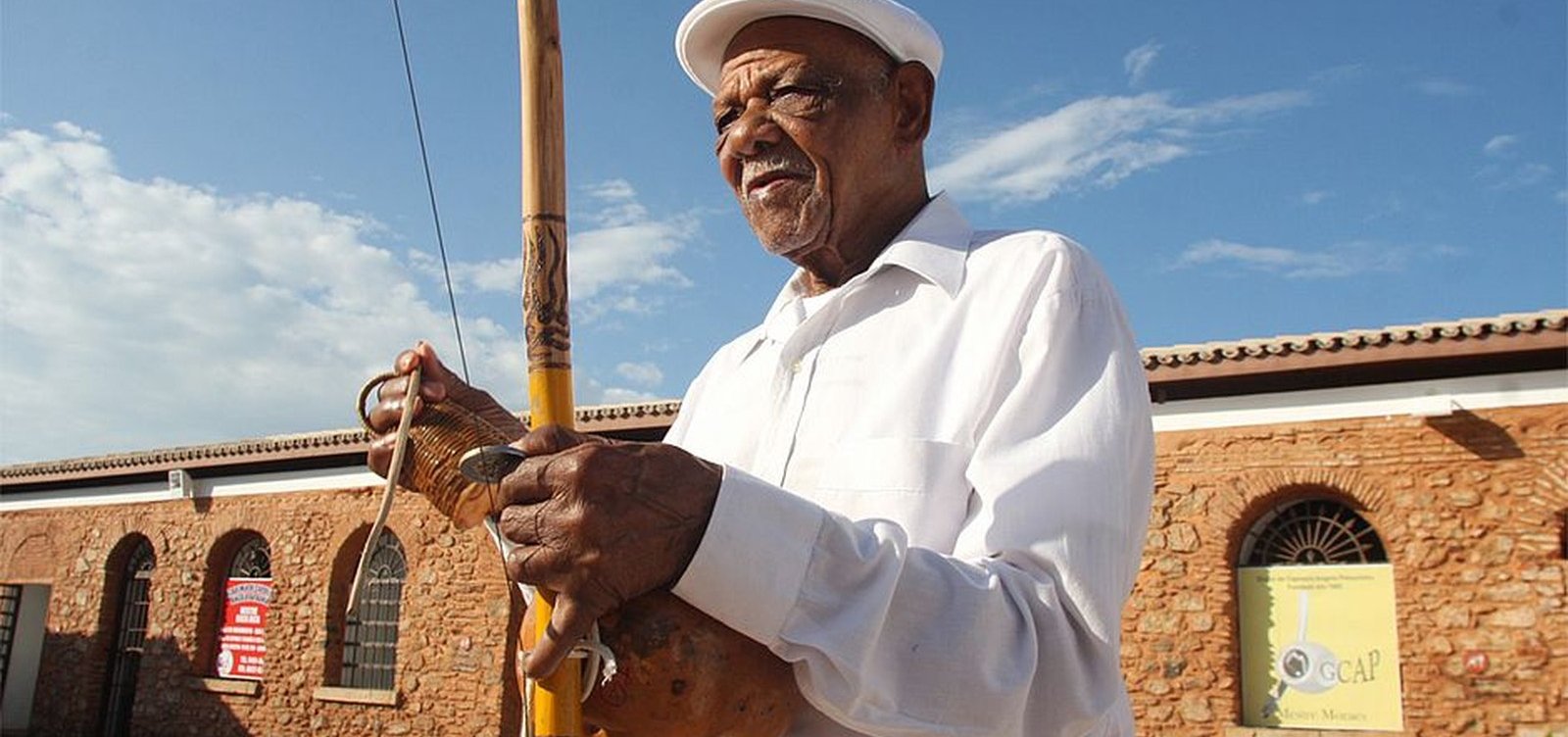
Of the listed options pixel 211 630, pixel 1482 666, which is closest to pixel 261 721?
pixel 211 630

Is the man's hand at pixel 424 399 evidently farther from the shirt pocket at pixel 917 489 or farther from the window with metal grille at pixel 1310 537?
the window with metal grille at pixel 1310 537

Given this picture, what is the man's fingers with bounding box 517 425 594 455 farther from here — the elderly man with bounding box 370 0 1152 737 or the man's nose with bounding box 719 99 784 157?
the man's nose with bounding box 719 99 784 157

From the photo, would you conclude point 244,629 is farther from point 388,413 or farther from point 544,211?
point 544,211

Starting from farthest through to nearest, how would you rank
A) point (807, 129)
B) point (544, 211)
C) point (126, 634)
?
point (126, 634)
point (807, 129)
point (544, 211)

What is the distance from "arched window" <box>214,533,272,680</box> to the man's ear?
16159 mm

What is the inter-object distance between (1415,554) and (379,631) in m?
11.6

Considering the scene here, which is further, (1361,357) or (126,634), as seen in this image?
(126,634)

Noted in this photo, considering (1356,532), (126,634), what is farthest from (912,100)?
(126,634)

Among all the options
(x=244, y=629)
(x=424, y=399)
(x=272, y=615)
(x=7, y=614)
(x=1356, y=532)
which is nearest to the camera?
(x=424, y=399)

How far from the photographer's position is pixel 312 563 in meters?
16.0

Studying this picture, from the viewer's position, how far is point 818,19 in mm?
1972

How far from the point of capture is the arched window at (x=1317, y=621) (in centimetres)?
974

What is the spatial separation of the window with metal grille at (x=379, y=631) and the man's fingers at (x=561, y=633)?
1469cm

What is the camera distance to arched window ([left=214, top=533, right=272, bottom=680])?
16609mm
